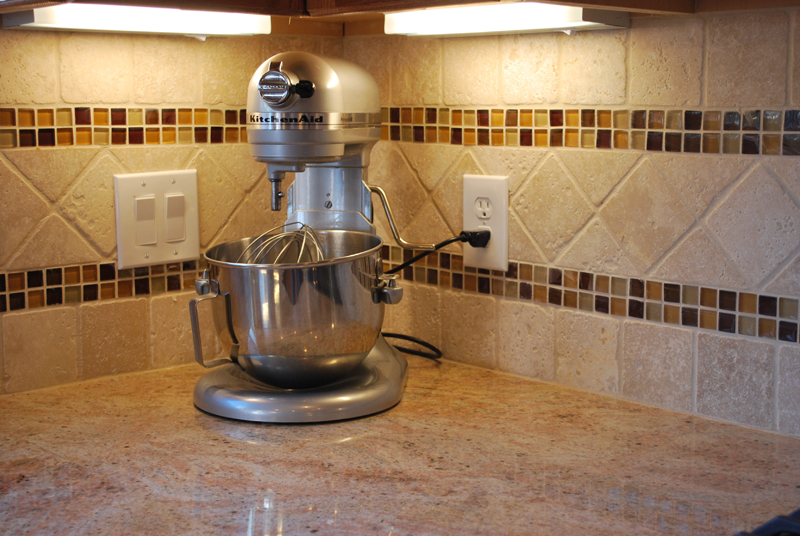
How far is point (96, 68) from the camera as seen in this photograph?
104cm

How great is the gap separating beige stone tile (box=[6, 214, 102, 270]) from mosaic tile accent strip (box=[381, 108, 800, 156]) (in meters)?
0.44

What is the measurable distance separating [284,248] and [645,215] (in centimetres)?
43

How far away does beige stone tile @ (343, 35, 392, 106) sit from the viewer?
46.4 inches

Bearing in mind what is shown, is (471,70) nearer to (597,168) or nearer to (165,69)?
(597,168)

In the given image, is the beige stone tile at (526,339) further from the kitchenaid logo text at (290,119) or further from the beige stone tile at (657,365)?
the kitchenaid logo text at (290,119)

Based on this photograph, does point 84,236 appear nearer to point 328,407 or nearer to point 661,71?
point 328,407

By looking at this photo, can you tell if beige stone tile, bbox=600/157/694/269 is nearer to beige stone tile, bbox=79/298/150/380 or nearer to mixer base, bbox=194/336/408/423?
mixer base, bbox=194/336/408/423

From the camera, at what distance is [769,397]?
2.86 ft

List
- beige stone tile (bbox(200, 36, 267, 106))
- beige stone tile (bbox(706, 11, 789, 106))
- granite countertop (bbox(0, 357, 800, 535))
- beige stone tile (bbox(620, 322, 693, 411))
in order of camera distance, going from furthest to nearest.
Answer: beige stone tile (bbox(200, 36, 267, 106)) → beige stone tile (bbox(620, 322, 693, 411)) → beige stone tile (bbox(706, 11, 789, 106)) → granite countertop (bbox(0, 357, 800, 535))

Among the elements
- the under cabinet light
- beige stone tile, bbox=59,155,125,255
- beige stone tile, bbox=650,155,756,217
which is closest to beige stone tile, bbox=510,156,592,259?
beige stone tile, bbox=650,155,756,217

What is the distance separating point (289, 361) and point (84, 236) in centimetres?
35

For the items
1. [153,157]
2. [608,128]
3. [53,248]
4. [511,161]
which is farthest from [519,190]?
[53,248]

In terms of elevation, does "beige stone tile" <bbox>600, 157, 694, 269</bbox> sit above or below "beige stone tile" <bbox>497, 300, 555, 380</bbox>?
above

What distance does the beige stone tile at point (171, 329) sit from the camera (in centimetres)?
113
